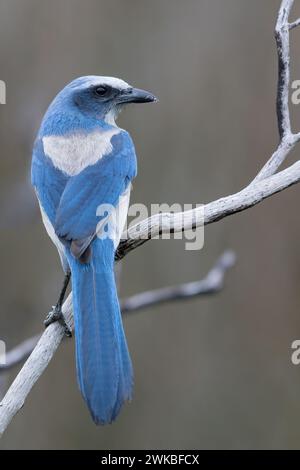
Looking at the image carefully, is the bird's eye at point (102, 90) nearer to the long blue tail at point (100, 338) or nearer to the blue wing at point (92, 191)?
Result: the blue wing at point (92, 191)

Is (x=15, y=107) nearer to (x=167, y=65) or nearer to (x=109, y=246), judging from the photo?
(x=167, y=65)

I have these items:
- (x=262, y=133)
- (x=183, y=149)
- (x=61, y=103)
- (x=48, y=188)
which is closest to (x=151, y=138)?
(x=183, y=149)

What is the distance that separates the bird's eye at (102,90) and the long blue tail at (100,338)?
123 centimetres

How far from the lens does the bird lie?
3.71m

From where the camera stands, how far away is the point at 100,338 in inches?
151

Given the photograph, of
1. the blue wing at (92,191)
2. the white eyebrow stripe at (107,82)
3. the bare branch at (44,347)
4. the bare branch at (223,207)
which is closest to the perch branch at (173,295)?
the bare branch at (44,347)

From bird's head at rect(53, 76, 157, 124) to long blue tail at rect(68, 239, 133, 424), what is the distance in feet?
3.89

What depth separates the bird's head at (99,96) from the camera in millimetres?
5176

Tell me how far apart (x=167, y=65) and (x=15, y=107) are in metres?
1.25

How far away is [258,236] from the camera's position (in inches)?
274

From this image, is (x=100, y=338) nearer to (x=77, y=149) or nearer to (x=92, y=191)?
(x=92, y=191)

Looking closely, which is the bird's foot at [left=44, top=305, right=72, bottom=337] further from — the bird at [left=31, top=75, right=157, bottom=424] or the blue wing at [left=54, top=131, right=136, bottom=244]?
the blue wing at [left=54, top=131, right=136, bottom=244]

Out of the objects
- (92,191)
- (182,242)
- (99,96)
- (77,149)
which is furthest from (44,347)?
(182,242)

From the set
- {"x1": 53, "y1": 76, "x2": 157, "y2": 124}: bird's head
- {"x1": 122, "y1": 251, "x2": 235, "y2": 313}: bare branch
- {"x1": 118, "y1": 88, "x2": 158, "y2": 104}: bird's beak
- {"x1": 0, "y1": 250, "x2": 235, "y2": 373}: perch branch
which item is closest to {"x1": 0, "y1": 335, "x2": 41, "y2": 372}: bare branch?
{"x1": 0, "y1": 250, "x2": 235, "y2": 373}: perch branch
